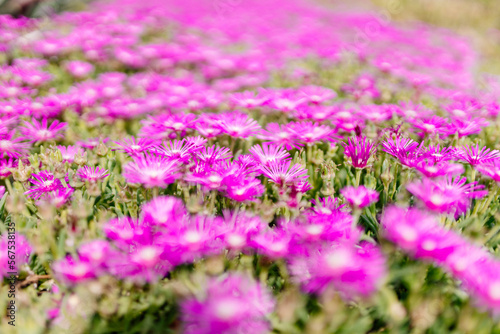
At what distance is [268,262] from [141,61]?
121 inches

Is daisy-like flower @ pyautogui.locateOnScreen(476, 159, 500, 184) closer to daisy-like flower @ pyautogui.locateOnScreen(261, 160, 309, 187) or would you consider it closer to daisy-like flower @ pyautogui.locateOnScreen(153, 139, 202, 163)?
daisy-like flower @ pyautogui.locateOnScreen(261, 160, 309, 187)

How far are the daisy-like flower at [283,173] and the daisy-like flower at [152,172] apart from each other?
37cm

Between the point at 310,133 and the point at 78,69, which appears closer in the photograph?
the point at 310,133

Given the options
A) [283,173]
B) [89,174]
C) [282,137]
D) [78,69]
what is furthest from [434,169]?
[78,69]

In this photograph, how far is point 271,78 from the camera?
3.76 meters

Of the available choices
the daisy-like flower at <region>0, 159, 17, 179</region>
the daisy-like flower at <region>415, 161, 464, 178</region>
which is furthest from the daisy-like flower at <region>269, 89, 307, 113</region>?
the daisy-like flower at <region>0, 159, 17, 179</region>

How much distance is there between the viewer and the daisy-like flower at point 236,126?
1737 mm

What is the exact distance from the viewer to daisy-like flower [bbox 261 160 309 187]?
1471 millimetres

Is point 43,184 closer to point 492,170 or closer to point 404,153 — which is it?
point 404,153

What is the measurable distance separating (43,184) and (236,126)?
2.97 ft

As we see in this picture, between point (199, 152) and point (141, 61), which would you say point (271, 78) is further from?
point (199, 152)

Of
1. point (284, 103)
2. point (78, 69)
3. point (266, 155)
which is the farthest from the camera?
point (78, 69)

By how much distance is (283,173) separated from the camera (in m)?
1.58

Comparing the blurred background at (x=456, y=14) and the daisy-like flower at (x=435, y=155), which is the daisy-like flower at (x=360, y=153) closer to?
the daisy-like flower at (x=435, y=155)
